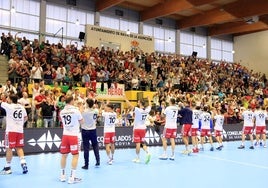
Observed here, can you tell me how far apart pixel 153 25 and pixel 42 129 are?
21.3 meters

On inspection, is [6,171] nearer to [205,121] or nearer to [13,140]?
[13,140]

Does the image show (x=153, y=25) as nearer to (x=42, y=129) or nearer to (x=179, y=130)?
(x=179, y=130)

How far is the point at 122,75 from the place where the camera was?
2061 centimetres

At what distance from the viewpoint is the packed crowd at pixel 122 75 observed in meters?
15.6

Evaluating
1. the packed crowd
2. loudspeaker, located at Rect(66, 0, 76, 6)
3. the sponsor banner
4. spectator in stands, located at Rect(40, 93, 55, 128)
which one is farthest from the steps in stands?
loudspeaker, located at Rect(66, 0, 76, 6)

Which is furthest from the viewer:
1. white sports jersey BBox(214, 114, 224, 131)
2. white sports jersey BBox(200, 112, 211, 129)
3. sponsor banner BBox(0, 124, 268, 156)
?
white sports jersey BBox(214, 114, 224, 131)

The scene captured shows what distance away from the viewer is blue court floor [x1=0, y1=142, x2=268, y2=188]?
750 cm

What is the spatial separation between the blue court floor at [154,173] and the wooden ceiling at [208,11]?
51.4 ft

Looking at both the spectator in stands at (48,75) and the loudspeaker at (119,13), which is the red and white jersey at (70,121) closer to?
the spectator in stands at (48,75)

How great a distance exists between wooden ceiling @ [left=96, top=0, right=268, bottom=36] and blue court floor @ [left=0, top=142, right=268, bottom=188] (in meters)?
15.7

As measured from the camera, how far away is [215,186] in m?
7.45

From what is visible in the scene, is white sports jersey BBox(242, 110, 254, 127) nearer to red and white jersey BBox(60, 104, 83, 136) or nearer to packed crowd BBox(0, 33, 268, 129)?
packed crowd BBox(0, 33, 268, 129)

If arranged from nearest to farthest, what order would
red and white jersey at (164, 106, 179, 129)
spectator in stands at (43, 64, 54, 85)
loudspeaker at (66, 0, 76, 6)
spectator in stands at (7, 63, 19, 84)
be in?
red and white jersey at (164, 106, 179, 129)
spectator in stands at (7, 63, 19, 84)
spectator in stands at (43, 64, 54, 85)
loudspeaker at (66, 0, 76, 6)

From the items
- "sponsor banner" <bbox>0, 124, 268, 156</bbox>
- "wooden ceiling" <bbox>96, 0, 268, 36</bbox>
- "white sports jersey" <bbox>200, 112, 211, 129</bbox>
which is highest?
"wooden ceiling" <bbox>96, 0, 268, 36</bbox>
